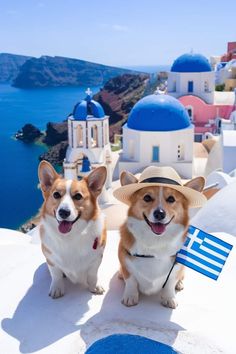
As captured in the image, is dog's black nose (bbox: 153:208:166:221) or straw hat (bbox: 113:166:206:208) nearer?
dog's black nose (bbox: 153:208:166:221)

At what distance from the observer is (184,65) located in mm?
21906

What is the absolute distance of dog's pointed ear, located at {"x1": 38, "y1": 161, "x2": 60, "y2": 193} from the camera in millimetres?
3212

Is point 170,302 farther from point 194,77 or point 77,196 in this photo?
point 194,77

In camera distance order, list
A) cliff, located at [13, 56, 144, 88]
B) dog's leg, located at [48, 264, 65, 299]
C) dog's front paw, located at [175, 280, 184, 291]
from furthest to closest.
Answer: cliff, located at [13, 56, 144, 88] → dog's front paw, located at [175, 280, 184, 291] → dog's leg, located at [48, 264, 65, 299]

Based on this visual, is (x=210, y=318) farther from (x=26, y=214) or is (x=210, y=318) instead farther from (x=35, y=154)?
(x=35, y=154)

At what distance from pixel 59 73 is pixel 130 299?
143 metres

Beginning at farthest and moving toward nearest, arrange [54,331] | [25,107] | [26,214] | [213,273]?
[25,107], [26,214], [213,273], [54,331]

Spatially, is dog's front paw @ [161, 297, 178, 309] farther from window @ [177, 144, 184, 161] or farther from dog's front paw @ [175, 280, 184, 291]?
window @ [177, 144, 184, 161]

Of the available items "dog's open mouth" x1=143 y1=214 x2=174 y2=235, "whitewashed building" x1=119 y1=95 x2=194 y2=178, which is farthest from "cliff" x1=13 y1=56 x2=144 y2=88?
"dog's open mouth" x1=143 y1=214 x2=174 y2=235

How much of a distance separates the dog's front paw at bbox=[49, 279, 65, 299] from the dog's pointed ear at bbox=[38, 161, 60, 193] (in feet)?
2.69

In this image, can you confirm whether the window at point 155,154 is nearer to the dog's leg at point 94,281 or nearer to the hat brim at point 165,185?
the dog's leg at point 94,281

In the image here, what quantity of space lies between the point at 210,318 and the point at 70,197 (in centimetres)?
147

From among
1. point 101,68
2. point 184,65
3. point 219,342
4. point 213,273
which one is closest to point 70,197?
point 213,273

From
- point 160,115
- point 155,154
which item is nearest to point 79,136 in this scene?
point 155,154
